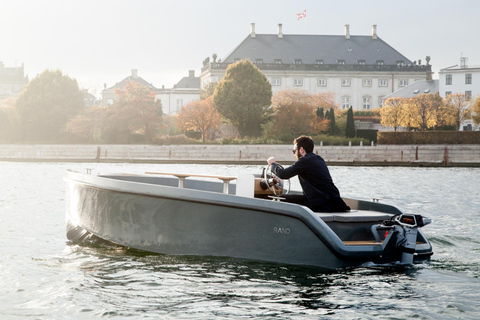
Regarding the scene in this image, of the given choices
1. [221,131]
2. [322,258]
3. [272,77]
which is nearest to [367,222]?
[322,258]

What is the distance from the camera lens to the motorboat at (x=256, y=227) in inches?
249

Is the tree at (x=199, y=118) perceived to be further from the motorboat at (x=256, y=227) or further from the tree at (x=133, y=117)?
the motorboat at (x=256, y=227)

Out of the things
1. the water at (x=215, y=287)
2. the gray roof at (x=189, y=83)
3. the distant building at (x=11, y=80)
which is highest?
the distant building at (x=11, y=80)

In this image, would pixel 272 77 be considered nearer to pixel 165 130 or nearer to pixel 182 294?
pixel 165 130

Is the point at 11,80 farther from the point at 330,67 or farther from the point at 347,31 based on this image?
the point at 347,31

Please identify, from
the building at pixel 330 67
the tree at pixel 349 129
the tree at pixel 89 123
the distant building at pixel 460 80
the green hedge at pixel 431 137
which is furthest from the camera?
the building at pixel 330 67

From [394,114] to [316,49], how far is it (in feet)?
93.2

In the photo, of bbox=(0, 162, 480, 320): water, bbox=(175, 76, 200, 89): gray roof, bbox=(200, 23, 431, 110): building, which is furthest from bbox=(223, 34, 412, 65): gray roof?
bbox=(0, 162, 480, 320): water

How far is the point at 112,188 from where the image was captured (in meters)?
7.68

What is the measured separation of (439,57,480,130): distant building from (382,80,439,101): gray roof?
1.32 metres

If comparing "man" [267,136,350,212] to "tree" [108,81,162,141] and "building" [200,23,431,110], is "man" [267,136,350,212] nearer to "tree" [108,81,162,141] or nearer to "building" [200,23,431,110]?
"tree" [108,81,162,141]

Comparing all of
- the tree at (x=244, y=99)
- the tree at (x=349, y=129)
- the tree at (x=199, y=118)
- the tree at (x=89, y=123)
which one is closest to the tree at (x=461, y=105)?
the tree at (x=349, y=129)

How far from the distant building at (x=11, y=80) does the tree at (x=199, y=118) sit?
66.4 meters

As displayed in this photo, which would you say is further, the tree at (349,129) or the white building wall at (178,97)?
the white building wall at (178,97)
